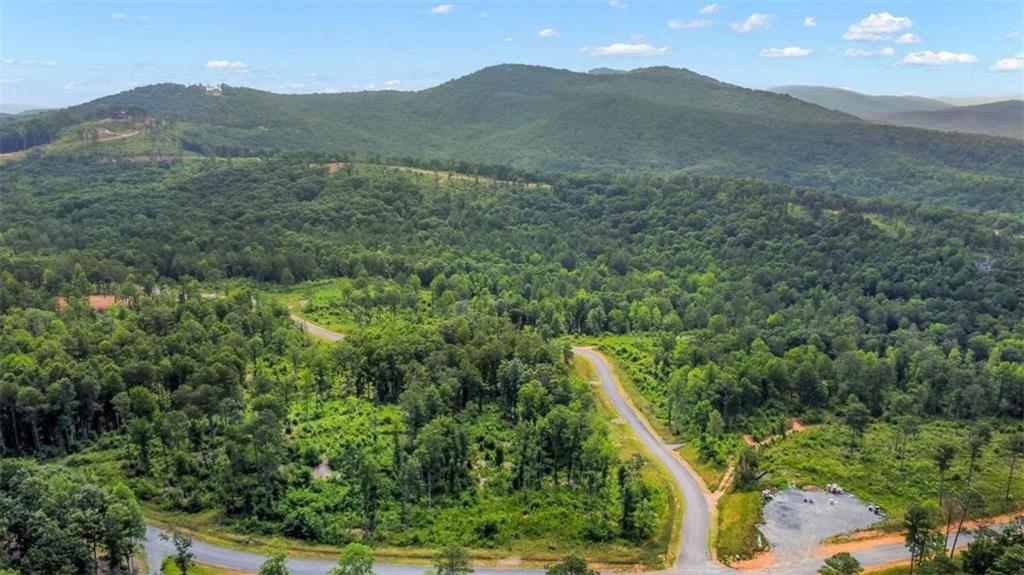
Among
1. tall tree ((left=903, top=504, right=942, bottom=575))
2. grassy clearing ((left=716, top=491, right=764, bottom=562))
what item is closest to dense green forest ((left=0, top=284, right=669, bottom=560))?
grassy clearing ((left=716, top=491, right=764, bottom=562))

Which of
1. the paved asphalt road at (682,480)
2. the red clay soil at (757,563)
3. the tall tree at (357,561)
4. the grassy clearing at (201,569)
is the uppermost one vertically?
the tall tree at (357,561)

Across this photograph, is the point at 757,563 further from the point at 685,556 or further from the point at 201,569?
the point at 201,569

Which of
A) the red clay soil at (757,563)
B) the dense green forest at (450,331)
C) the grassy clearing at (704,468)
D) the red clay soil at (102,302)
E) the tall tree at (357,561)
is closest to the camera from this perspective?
the tall tree at (357,561)

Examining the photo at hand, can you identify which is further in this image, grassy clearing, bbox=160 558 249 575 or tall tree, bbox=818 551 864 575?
grassy clearing, bbox=160 558 249 575

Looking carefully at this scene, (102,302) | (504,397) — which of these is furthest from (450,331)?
(102,302)

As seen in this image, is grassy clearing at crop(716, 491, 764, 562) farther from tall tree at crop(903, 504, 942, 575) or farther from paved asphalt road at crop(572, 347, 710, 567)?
tall tree at crop(903, 504, 942, 575)

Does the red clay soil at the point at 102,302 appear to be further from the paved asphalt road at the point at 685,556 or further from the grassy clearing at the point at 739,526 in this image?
the grassy clearing at the point at 739,526

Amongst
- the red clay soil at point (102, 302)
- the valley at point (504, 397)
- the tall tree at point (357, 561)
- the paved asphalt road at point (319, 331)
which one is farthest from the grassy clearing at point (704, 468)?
the red clay soil at point (102, 302)
